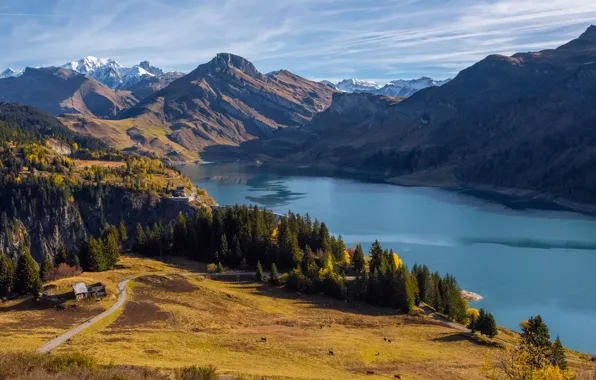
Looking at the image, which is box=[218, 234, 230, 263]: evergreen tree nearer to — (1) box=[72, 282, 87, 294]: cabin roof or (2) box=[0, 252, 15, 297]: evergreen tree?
(1) box=[72, 282, 87, 294]: cabin roof

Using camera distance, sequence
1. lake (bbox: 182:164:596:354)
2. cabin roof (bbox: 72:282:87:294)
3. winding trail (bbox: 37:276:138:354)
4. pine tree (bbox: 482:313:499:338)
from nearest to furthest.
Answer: winding trail (bbox: 37:276:138:354), cabin roof (bbox: 72:282:87:294), pine tree (bbox: 482:313:499:338), lake (bbox: 182:164:596:354)

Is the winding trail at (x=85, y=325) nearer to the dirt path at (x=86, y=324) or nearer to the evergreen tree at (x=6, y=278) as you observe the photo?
the dirt path at (x=86, y=324)

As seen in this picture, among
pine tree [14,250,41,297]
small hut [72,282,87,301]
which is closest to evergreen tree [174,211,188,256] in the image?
pine tree [14,250,41,297]

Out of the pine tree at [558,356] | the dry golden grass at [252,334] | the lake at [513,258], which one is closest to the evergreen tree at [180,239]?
the dry golden grass at [252,334]

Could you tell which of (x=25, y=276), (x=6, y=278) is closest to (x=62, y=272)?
(x=6, y=278)

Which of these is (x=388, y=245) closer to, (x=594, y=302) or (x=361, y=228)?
(x=361, y=228)

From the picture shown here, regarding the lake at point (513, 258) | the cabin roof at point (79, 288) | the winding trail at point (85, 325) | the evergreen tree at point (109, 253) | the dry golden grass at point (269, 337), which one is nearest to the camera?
the dry golden grass at point (269, 337)

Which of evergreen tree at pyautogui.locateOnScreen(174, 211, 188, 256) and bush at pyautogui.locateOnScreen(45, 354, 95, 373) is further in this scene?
evergreen tree at pyautogui.locateOnScreen(174, 211, 188, 256)

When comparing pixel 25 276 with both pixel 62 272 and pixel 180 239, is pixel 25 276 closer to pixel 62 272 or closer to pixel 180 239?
pixel 62 272
